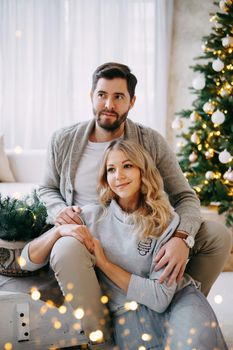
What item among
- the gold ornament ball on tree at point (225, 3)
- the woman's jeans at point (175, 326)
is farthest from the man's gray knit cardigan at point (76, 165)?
the gold ornament ball on tree at point (225, 3)

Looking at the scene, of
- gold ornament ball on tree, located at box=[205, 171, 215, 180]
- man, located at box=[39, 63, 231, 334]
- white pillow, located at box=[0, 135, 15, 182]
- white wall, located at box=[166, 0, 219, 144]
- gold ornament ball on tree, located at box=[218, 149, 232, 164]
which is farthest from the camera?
white wall, located at box=[166, 0, 219, 144]

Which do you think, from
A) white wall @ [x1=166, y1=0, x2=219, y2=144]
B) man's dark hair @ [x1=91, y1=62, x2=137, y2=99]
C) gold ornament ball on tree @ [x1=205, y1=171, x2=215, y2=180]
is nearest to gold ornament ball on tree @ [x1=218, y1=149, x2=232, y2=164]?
gold ornament ball on tree @ [x1=205, y1=171, x2=215, y2=180]

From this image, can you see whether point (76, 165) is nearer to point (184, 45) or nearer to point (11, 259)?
point (11, 259)

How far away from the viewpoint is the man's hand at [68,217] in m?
1.66

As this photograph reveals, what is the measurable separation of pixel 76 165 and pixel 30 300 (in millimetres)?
629

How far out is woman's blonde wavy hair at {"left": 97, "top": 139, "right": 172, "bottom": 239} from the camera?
1.61 m

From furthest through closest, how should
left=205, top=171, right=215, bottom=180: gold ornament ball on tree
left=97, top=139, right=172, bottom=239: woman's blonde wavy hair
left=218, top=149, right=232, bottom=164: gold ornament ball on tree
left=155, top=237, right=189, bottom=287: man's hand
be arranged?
left=205, top=171, right=215, bottom=180: gold ornament ball on tree
left=218, top=149, right=232, bottom=164: gold ornament ball on tree
left=97, top=139, right=172, bottom=239: woman's blonde wavy hair
left=155, top=237, right=189, bottom=287: man's hand

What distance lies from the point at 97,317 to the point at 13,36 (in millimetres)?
3367

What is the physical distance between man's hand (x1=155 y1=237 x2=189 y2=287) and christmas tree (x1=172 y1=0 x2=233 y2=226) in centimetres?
141

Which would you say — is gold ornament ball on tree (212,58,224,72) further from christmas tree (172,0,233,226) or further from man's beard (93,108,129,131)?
man's beard (93,108,129,131)

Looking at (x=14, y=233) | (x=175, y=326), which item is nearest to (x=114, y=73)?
(x=14, y=233)

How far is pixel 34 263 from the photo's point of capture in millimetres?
1586

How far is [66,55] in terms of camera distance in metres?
4.23

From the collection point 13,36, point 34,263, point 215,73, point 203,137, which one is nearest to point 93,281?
point 34,263
